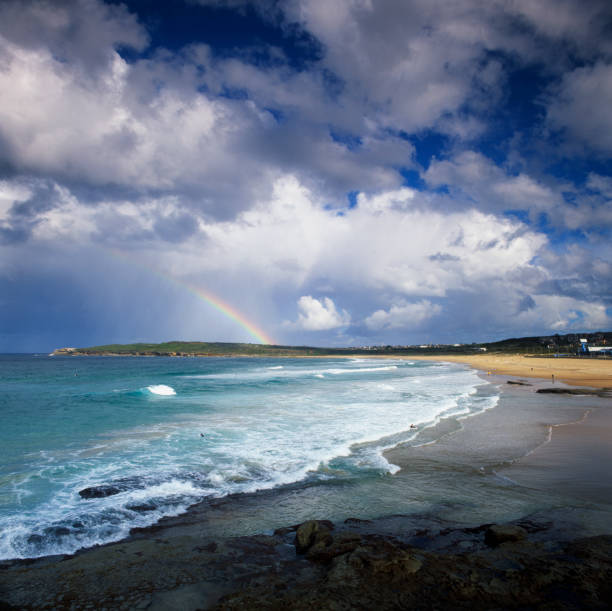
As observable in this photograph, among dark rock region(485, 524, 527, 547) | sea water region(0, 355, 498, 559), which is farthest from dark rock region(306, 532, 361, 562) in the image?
sea water region(0, 355, 498, 559)

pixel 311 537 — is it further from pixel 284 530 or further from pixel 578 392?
pixel 578 392

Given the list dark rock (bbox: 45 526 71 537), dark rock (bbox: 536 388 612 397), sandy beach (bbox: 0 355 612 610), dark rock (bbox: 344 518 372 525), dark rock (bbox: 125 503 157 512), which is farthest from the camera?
dark rock (bbox: 536 388 612 397)

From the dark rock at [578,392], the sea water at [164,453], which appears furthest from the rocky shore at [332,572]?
the dark rock at [578,392]

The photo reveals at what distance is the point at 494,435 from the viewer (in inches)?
634

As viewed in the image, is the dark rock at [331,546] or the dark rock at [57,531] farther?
the dark rock at [57,531]

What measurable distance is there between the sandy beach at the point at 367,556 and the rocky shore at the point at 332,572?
19 mm

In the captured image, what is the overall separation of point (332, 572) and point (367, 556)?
1.99ft

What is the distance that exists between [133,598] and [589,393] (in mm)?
34379

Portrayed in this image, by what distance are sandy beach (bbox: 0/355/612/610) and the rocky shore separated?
2 centimetres

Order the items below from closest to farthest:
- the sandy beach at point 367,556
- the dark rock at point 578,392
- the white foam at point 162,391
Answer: the sandy beach at point 367,556 < the dark rock at point 578,392 < the white foam at point 162,391

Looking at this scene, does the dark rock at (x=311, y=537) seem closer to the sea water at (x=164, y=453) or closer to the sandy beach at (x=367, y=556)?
the sandy beach at (x=367, y=556)

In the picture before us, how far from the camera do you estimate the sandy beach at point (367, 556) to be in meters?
5.16

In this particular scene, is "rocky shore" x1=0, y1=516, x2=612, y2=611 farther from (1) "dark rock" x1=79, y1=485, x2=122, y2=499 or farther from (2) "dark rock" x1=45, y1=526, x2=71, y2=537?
(1) "dark rock" x1=79, y1=485, x2=122, y2=499

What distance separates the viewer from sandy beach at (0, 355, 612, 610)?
203 inches
